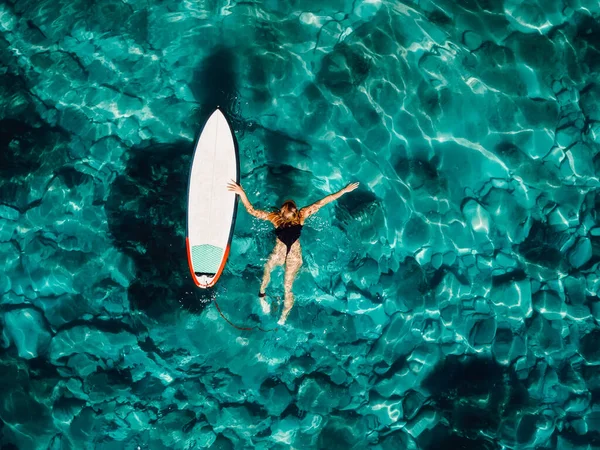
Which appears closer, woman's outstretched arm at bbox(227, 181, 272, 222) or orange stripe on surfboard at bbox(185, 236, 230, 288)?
woman's outstretched arm at bbox(227, 181, 272, 222)

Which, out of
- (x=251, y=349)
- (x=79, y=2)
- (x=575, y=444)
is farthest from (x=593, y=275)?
(x=79, y=2)

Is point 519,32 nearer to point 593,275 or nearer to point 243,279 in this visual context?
point 593,275

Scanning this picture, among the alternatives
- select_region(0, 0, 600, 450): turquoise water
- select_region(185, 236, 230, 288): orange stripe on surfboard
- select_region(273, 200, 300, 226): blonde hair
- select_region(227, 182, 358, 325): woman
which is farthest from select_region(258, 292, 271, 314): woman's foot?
select_region(273, 200, 300, 226): blonde hair

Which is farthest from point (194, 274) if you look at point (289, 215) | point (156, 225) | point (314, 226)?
point (314, 226)

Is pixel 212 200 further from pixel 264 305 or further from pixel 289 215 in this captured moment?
pixel 264 305

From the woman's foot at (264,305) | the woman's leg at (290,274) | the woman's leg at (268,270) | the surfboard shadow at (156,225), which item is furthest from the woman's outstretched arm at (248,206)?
the woman's foot at (264,305)

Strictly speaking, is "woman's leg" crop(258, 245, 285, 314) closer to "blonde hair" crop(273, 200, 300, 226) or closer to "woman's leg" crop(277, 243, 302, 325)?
"woman's leg" crop(277, 243, 302, 325)

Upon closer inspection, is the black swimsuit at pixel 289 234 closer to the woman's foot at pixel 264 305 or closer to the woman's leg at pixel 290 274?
the woman's leg at pixel 290 274

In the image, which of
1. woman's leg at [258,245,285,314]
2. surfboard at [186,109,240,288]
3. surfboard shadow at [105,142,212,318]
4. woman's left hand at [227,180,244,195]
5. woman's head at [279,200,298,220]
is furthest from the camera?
surfboard shadow at [105,142,212,318]
